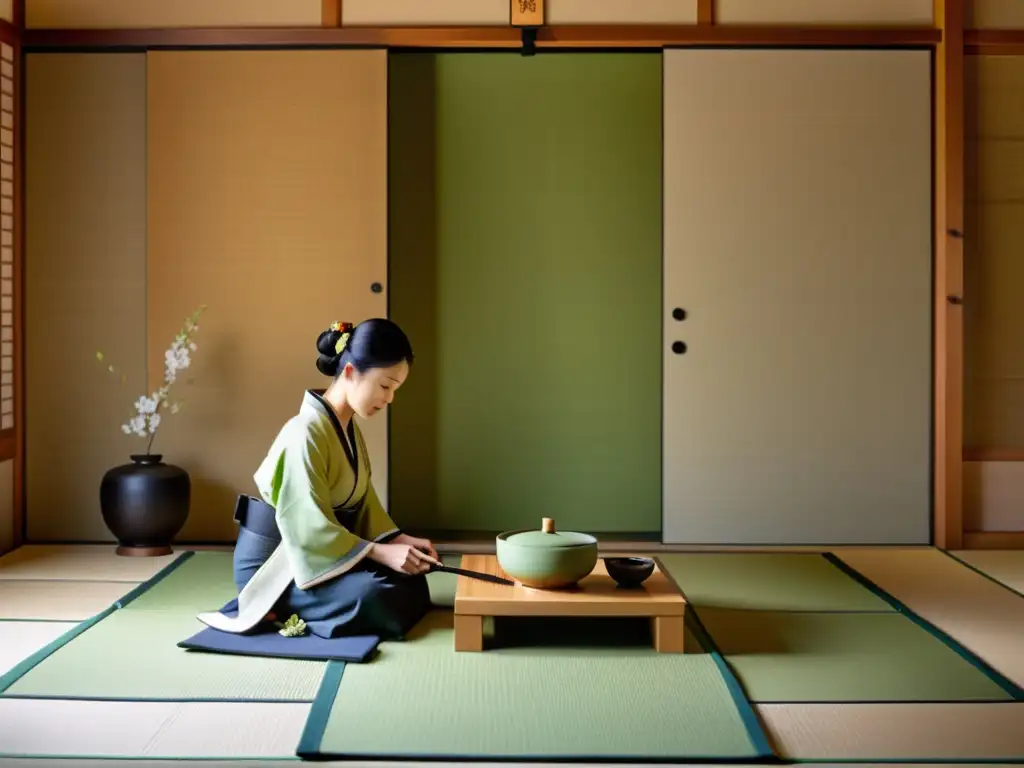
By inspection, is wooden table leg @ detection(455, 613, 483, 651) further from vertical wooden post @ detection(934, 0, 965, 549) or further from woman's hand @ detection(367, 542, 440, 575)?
vertical wooden post @ detection(934, 0, 965, 549)

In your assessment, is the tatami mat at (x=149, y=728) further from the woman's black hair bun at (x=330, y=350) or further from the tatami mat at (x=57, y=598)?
the woman's black hair bun at (x=330, y=350)

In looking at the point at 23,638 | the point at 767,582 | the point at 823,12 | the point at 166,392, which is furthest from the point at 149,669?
the point at 823,12

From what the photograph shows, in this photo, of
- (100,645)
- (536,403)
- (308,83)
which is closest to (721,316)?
(536,403)

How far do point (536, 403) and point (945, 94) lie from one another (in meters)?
2.29

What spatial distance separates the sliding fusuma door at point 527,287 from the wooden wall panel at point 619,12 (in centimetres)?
18

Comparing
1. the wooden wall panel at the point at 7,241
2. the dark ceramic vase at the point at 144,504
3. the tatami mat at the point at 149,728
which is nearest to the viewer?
the tatami mat at the point at 149,728

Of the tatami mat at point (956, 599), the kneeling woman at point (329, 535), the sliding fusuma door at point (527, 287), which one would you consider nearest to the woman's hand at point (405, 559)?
the kneeling woman at point (329, 535)

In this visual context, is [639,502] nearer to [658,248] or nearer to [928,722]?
[658,248]

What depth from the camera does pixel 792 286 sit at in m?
4.92

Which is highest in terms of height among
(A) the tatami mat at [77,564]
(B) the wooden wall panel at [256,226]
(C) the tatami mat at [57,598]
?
(B) the wooden wall panel at [256,226]

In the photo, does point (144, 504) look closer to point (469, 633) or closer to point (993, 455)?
point (469, 633)

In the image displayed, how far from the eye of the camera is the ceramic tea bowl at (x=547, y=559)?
10.3 feet

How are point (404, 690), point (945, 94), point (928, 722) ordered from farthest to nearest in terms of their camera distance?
point (945, 94) → point (404, 690) → point (928, 722)

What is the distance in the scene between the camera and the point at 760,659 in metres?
3.06
